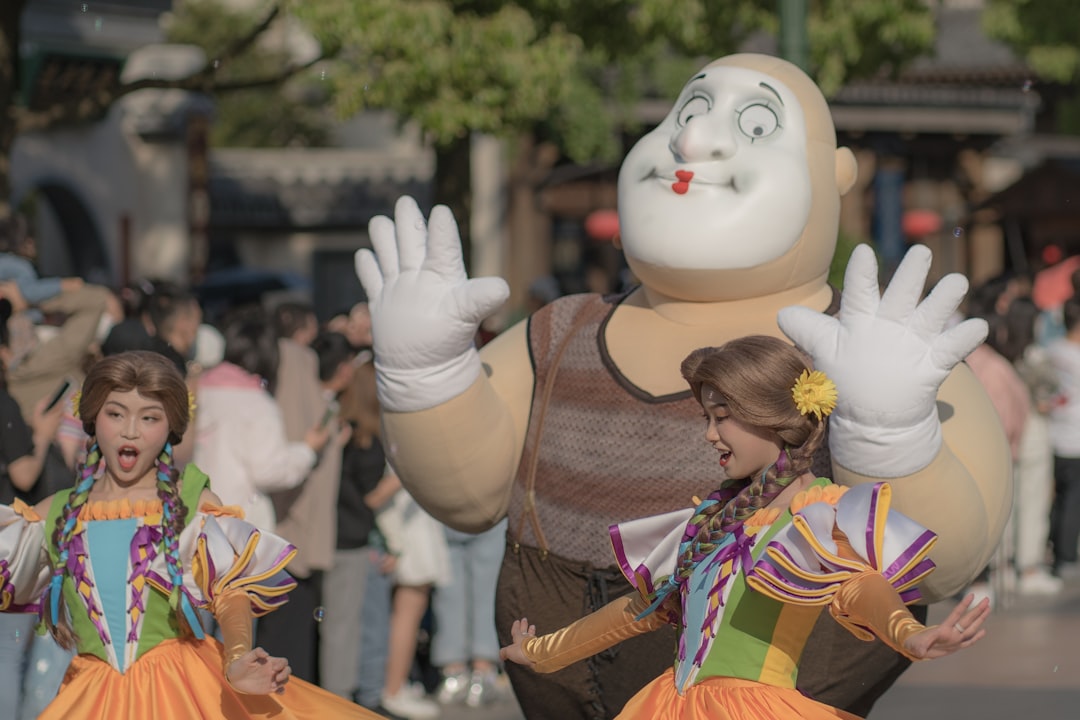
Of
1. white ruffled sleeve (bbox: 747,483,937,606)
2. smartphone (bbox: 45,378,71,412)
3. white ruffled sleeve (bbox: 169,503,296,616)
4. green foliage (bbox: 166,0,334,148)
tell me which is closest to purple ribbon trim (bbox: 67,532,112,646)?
white ruffled sleeve (bbox: 169,503,296,616)

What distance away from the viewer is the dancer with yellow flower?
3.63m

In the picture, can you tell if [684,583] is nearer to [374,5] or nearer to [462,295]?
[462,295]

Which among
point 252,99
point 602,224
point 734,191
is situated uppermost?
point 252,99

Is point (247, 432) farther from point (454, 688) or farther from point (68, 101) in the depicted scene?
point (68, 101)

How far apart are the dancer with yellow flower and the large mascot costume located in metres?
0.45

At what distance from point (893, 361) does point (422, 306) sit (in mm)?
1139

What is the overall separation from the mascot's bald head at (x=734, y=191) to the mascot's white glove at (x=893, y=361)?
557mm

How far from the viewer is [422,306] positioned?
4.55 metres

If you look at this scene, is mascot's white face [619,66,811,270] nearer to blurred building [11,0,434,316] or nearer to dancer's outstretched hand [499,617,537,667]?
dancer's outstretched hand [499,617,537,667]

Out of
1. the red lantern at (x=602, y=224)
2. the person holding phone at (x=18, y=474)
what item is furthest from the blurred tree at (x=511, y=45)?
the red lantern at (x=602, y=224)

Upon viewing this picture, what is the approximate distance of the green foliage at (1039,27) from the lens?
15.0 meters

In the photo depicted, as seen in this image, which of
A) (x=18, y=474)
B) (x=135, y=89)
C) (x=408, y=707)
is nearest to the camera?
(x=18, y=474)

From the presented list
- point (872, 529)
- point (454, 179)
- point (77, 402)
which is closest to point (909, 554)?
point (872, 529)

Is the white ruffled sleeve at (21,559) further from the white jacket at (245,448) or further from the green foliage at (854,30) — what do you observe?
the green foliage at (854,30)
